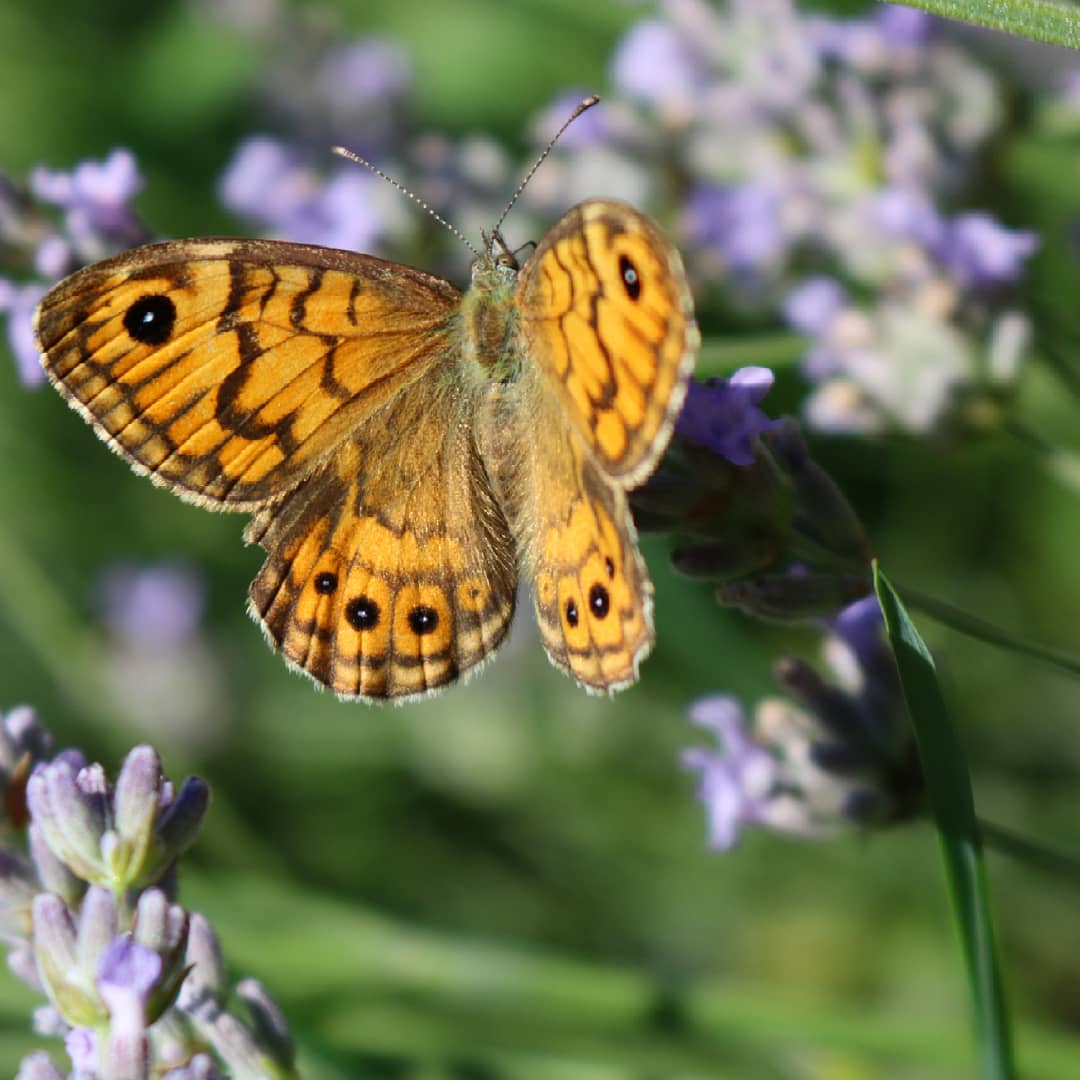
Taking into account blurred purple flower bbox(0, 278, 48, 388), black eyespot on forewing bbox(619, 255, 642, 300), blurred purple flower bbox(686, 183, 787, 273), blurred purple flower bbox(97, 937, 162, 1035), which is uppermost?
blurred purple flower bbox(686, 183, 787, 273)

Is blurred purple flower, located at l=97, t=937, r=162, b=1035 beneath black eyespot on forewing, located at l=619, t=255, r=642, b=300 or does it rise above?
beneath

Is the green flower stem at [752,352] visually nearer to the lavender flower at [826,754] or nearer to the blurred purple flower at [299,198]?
the lavender flower at [826,754]

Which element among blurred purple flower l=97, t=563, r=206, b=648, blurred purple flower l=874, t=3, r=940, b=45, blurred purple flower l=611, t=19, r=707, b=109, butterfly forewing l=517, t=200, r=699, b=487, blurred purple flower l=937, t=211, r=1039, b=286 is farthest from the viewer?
blurred purple flower l=97, t=563, r=206, b=648

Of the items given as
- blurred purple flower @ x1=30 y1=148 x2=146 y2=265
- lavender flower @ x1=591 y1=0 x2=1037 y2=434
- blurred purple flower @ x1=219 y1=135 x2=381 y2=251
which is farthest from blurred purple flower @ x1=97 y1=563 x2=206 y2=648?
blurred purple flower @ x1=30 y1=148 x2=146 y2=265

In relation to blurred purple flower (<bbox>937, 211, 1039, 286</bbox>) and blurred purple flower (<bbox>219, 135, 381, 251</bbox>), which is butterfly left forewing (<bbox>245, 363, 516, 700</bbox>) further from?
blurred purple flower (<bbox>937, 211, 1039, 286</bbox>)

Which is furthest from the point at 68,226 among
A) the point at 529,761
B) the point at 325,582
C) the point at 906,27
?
the point at 529,761

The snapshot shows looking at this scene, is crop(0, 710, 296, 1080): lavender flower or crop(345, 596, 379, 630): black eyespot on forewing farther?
crop(345, 596, 379, 630): black eyespot on forewing

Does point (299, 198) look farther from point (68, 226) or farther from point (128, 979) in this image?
point (128, 979)
